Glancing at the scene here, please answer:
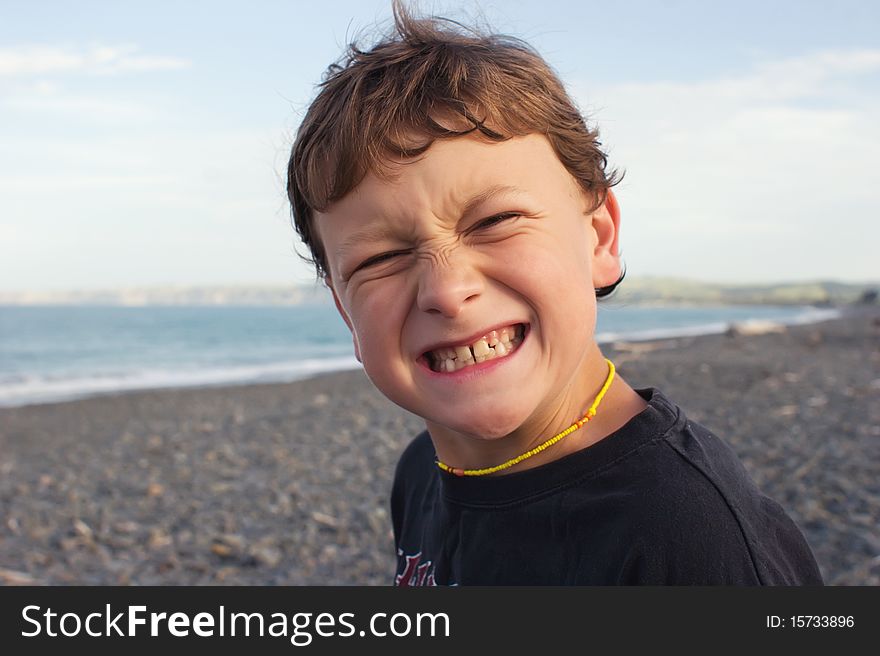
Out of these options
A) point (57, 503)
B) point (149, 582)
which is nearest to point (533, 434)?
point (149, 582)

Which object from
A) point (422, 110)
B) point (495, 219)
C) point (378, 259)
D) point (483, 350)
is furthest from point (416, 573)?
point (422, 110)

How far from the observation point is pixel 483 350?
1717mm

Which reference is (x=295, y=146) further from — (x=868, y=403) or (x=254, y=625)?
(x=868, y=403)

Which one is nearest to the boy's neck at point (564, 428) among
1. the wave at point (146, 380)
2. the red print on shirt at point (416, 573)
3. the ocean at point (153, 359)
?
the red print on shirt at point (416, 573)

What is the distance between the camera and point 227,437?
11586 millimetres

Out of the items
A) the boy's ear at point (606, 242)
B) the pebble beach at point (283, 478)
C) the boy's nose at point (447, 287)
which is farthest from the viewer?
the pebble beach at point (283, 478)

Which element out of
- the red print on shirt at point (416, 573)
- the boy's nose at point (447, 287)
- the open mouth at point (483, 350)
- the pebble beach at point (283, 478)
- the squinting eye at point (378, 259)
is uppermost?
the squinting eye at point (378, 259)

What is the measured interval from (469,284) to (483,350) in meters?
0.16

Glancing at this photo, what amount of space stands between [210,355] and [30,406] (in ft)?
65.6

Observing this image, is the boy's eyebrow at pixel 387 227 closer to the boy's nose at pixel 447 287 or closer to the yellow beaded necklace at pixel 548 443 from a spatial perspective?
the boy's nose at pixel 447 287

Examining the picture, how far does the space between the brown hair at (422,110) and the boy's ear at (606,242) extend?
0.14ft

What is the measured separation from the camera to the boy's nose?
1.64m

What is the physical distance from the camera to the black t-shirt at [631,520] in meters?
1.51

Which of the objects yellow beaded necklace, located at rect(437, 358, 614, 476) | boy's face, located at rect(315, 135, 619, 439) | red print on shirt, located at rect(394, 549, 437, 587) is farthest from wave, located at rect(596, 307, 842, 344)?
boy's face, located at rect(315, 135, 619, 439)
